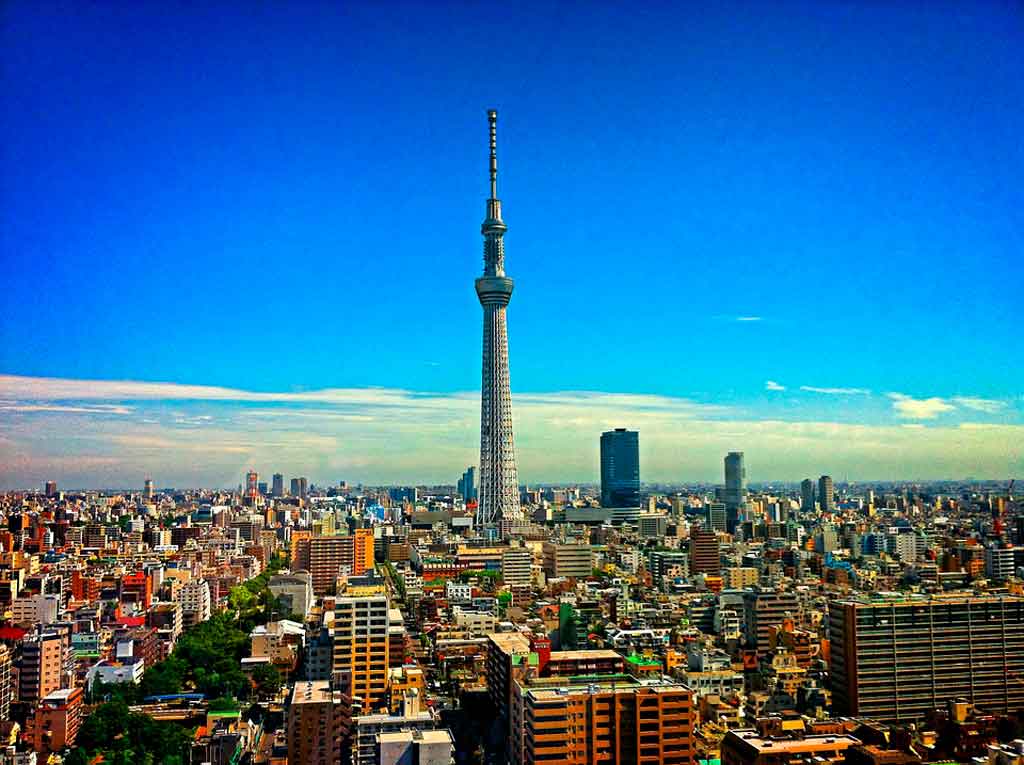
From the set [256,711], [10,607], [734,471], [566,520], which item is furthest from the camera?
[566,520]

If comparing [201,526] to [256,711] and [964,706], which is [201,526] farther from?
[964,706]

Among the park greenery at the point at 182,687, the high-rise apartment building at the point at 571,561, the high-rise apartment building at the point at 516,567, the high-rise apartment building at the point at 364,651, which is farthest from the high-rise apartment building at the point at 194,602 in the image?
the high-rise apartment building at the point at 571,561

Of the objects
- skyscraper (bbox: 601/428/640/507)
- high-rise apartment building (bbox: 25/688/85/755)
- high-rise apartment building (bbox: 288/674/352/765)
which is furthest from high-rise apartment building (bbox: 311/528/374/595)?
skyscraper (bbox: 601/428/640/507)

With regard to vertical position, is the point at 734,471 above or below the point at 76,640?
above

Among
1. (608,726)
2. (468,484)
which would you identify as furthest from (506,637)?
(468,484)

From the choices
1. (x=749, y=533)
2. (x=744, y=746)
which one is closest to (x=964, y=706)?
(x=744, y=746)

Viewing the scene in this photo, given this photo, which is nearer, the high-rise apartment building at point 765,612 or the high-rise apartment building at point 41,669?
the high-rise apartment building at point 41,669

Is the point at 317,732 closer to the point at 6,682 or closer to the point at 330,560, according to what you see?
the point at 6,682

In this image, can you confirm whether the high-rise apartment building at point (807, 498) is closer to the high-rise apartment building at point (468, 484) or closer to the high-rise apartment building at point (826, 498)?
the high-rise apartment building at point (826, 498)

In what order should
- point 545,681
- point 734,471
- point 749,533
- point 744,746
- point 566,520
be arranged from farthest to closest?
point 566,520 → point 734,471 → point 749,533 → point 545,681 → point 744,746
